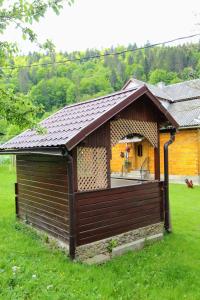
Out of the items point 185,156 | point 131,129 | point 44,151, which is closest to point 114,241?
point 44,151

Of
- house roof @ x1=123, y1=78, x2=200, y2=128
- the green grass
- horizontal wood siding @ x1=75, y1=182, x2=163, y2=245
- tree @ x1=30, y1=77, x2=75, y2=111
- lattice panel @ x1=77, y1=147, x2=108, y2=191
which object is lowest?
the green grass

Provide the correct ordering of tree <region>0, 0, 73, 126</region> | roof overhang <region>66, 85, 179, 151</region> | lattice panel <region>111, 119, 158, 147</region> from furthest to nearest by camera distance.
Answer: lattice panel <region>111, 119, 158, 147</region> < roof overhang <region>66, 85, 179, 151</region> < tree <region>0, 0, 73, 126</region>

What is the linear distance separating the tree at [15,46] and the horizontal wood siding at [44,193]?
2.44 m

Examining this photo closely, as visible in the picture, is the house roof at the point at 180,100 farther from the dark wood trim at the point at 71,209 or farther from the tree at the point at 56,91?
the tree at the point at 56,91

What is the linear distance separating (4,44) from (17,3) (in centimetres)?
53

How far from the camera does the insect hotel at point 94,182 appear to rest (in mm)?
6074

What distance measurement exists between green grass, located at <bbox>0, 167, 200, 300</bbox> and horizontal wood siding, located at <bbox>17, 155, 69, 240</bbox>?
470 millimetres

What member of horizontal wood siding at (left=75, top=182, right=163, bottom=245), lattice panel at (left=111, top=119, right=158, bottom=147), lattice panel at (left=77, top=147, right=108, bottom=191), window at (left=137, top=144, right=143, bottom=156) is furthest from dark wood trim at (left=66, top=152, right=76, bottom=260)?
window at (left=137, top=144, right=143, bottom=156)

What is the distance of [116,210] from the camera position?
6805 millimetres

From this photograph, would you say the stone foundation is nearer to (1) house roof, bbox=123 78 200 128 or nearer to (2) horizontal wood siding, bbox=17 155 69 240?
(2) horizontal wood siding, bbox=17 155 69 240

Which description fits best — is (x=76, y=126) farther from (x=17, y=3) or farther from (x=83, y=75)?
(x=83, y=75)

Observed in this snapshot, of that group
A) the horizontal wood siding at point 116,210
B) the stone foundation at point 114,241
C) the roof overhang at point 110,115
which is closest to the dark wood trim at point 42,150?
the roof overhang at point 110,115

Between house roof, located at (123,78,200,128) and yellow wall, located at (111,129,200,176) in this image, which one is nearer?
yellow wall, located at (111,129,200,176)

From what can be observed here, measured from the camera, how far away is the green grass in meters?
4.48
